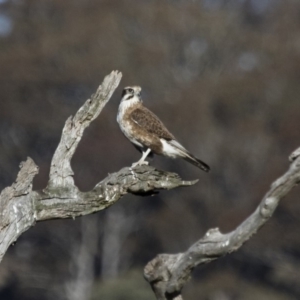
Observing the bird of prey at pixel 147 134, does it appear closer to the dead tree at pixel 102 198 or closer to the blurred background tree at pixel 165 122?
the dead tree at pixel 102 198

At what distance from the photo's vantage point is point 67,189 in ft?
22.0

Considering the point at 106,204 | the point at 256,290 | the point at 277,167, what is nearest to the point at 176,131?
the point at 277,167

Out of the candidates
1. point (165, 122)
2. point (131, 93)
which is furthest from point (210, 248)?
point (165, 122)

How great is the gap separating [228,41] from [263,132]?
5.80 m

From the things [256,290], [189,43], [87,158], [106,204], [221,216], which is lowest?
[106,204]

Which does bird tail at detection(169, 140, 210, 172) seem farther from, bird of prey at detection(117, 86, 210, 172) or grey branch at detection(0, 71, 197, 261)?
grey branch at detection(0, 71, 197, 261)

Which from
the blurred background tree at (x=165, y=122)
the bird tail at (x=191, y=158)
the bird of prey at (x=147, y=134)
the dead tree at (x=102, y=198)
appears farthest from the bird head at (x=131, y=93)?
the blurred background tree at (x=165, y=122)

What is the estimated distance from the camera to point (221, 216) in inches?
1145

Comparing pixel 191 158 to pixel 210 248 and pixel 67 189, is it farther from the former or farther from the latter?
pixel 67 189

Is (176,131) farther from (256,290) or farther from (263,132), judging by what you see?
(256,290)

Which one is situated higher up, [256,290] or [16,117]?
[16,117]

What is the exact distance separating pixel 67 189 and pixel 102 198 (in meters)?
0.22

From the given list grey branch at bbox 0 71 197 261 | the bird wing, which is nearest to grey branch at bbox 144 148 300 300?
grey branch at bbox 0 71 197 261

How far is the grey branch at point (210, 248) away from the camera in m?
6.27
